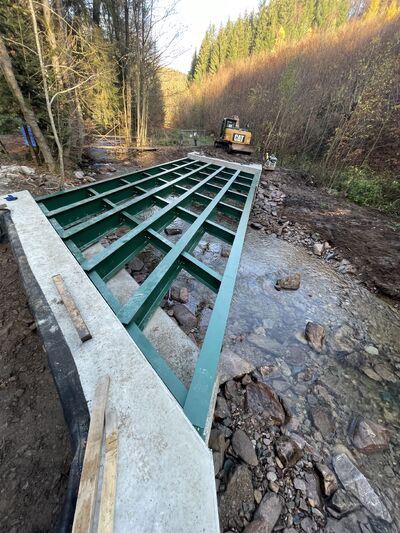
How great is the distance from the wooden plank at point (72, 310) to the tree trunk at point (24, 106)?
4.59 metres

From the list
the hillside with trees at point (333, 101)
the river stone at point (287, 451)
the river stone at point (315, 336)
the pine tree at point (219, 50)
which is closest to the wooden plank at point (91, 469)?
the river stone at point (287, 451)

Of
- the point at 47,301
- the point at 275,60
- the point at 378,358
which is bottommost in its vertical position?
the point at 378,358

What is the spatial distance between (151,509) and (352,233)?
521 centimetres

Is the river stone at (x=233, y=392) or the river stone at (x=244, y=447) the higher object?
the river stone at (x=244, y=447)

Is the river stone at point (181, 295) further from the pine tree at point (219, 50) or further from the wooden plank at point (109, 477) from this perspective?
the pine tree at point (219, 50)

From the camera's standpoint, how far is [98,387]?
1084 millimetres

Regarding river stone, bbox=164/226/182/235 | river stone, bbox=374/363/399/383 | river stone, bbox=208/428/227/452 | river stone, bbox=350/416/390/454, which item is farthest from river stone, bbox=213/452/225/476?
river stone, bbox=164/226/182/235

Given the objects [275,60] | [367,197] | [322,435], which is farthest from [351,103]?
[322,435]

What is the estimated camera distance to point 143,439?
3.13ft

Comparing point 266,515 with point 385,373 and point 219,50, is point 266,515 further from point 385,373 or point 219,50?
point 219,50

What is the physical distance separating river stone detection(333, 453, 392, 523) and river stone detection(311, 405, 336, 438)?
0.54ft

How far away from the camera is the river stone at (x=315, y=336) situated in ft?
7.81

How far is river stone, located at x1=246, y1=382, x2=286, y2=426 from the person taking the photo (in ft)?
5.39

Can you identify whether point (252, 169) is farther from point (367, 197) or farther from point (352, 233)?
point (367, 197)
